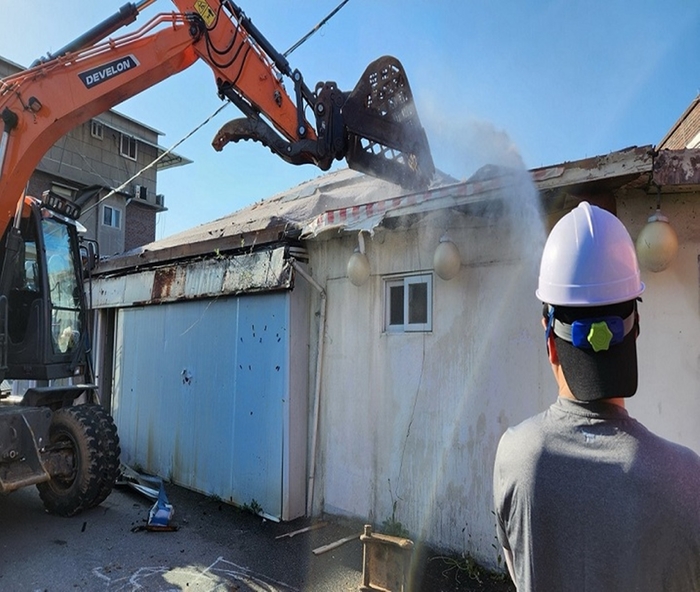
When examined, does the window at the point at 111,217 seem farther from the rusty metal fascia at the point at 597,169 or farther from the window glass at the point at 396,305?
the rusty metal fascia at the point at 597,169

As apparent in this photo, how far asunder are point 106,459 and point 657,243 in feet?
20.4

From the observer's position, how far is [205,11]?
5105mm

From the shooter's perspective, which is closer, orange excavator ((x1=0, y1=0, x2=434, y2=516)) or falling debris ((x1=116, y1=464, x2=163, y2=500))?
orange excavator ((x1=0, y1=0, x2=434, y2=516))

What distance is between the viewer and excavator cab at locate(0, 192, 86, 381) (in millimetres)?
5918

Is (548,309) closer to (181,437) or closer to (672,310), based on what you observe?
(672,310)

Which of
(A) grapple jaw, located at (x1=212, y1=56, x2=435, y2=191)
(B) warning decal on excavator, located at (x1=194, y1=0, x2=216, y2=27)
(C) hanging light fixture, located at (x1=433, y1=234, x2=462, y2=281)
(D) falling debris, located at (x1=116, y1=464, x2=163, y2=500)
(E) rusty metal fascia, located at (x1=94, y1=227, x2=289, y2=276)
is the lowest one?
(D) falling debris, located at (x1=116, y1=464, x2=163, y2=500)

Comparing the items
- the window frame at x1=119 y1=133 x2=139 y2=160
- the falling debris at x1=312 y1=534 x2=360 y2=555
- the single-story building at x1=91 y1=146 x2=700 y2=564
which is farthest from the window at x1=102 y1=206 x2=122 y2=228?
the falling debris at x1=312 y1=534 x2=360 y2=555

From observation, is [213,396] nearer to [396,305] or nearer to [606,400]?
[396,305]

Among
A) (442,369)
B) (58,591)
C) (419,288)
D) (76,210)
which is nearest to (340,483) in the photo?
(442,369)

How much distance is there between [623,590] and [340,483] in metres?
4.73

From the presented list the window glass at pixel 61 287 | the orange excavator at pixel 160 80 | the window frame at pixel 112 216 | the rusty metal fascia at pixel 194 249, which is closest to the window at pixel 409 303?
the orange excavator at pixel 160 80

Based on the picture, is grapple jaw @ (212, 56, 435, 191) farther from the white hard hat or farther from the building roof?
the white hard hat

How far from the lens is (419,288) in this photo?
5.16 meters

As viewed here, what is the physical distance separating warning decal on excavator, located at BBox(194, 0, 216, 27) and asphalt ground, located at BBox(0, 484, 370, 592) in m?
5.60
